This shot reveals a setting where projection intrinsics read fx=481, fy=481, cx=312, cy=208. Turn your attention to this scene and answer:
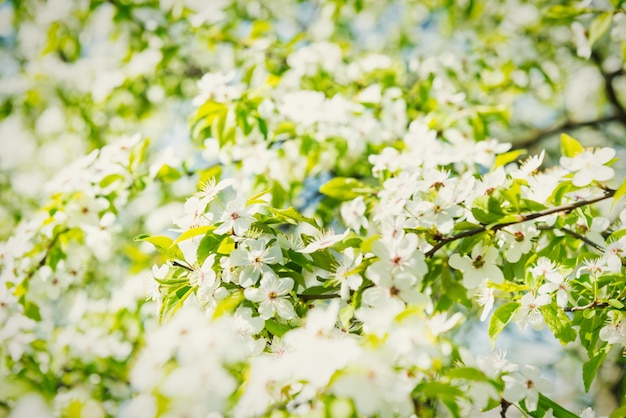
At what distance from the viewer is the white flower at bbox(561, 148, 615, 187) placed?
1043mm

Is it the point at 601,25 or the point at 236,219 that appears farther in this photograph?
the point at 601,25

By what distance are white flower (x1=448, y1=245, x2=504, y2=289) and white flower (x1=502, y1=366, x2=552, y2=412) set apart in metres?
0.21

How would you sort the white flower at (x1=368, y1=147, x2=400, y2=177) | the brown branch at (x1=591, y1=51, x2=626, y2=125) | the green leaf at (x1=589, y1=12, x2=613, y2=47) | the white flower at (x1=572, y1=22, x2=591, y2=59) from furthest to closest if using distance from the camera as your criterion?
the brown branch at (x1=591, y1=51, x2=626, y2=125) → the white flower at (x1=572, y1=22, x2=591, y2=59) → the white flower at (x1=368, y1=147, x2=400, y2=177) → the green leaf at (x1=589, y1=12, x2=613, y2=47)

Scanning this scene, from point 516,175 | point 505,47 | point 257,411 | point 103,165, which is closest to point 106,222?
point 103,165

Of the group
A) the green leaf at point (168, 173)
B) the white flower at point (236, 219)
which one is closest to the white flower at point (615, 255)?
the white flower at point (236, 219)

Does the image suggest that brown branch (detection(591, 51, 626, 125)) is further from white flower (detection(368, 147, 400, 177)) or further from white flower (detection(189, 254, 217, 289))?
white flower (detection(189, 254, 217, 289))

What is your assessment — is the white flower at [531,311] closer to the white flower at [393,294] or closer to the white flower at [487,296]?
the white flower at [487,296]

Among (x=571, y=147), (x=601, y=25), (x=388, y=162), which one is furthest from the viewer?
(x=388, y=162)

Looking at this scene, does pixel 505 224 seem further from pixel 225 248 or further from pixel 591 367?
pixel 225 248

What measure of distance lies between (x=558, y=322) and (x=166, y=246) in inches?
37.5

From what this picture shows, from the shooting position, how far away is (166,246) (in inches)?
44.4

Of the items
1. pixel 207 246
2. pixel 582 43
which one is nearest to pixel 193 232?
pixel 207 246

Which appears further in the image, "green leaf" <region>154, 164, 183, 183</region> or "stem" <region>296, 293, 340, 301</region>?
"green leaf" <region>154, 164, 183, 183</region>

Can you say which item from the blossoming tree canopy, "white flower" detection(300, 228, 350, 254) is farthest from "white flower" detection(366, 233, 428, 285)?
"white flower" detection(300, 228, 350, 254)
